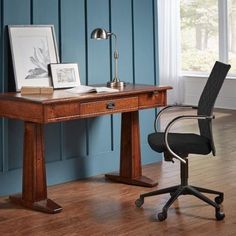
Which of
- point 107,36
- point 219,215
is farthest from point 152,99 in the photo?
point 219,215

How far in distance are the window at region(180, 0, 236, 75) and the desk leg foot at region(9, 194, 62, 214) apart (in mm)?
5457

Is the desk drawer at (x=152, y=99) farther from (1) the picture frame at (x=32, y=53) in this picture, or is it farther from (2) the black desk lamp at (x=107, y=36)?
(1) the picture frame at (x=32, y=53)

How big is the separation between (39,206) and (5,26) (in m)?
1.32

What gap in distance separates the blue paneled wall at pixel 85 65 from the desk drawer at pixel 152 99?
0.62m

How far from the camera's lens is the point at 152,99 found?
4.38 metres

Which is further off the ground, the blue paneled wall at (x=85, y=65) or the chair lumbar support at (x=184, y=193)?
the blue paneled wall at (x=85, y=65)

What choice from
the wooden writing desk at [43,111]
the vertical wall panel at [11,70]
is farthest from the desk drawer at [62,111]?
the vertical wall panel at [11,70]

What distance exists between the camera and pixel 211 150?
3678mm

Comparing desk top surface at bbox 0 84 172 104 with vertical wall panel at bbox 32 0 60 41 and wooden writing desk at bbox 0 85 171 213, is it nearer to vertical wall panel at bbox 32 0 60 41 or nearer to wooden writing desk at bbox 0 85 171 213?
wooden writing desk at bbox 0 85 171 213

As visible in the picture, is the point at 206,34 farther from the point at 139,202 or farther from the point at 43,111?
the point at 43,111

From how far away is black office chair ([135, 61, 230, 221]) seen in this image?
366 centimetres

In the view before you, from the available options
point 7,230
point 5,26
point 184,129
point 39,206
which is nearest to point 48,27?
point 5,26

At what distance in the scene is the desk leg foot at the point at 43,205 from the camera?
3.85 metres

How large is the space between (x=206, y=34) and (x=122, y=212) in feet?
19.1
